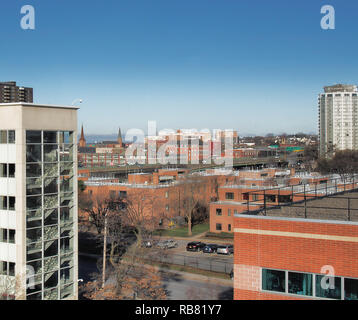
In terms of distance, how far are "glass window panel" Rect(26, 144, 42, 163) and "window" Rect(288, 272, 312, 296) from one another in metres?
9.47

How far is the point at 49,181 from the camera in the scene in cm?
1508

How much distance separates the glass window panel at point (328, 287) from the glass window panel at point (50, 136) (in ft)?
33.5

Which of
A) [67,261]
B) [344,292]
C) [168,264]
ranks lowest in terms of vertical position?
[168,264]

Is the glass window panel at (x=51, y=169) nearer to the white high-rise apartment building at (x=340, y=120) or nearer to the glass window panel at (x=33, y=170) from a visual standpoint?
the glass window panel at (x=33, y=170)

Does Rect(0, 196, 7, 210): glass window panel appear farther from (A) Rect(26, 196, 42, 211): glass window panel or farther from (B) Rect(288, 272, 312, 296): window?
(B) Rect(288, 272, 312, 296): window

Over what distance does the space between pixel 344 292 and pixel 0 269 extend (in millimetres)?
11104

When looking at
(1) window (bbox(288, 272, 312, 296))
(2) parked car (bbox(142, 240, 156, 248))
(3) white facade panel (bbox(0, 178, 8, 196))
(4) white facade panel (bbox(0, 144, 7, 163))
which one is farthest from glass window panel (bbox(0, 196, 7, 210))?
(2) parked car (bbox(142, 240, 156, 248))

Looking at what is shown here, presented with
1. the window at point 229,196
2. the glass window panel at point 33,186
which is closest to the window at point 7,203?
the glass window panel at point 33,186

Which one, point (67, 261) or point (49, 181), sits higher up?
point (49, 181)

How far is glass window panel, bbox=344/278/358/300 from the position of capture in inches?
332
